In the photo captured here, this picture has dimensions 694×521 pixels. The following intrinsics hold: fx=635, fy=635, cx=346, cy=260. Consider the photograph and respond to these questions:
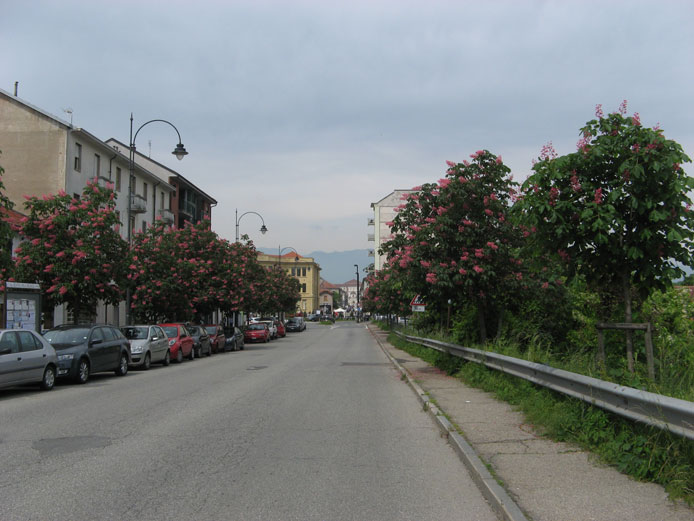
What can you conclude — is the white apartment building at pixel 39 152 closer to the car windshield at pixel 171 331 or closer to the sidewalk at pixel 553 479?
the car windshield at pixel 171 331

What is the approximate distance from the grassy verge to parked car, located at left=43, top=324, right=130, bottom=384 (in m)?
10.2

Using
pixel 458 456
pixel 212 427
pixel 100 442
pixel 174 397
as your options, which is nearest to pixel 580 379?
pixel 458 456

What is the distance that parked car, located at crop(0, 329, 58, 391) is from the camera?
41.4ft

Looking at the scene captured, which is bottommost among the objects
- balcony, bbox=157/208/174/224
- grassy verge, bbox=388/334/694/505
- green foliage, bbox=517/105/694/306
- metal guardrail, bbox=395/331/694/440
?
grassy verge, bbox=388/334/694/505

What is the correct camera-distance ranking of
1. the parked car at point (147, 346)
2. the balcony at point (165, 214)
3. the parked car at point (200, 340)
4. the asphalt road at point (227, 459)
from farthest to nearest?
the balcony at point (165, 214) → the parked car at point (200, 340) → the parked car at point (147, 346) → the asphalt road at point (227, 459)

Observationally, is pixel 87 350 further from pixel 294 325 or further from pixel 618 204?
pixel 294 325

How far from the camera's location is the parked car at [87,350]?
15.3 m

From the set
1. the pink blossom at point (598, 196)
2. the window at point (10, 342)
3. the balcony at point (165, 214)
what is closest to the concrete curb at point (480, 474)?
the pink blossom at point (598, 196)

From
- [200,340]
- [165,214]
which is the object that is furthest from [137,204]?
[200,340]

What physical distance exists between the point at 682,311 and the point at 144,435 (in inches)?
413

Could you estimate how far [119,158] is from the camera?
41312 millimetres

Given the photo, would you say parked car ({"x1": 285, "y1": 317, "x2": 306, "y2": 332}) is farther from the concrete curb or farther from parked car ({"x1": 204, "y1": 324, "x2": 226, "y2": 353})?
the concrete curb

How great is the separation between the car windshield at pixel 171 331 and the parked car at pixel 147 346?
59.8 inches

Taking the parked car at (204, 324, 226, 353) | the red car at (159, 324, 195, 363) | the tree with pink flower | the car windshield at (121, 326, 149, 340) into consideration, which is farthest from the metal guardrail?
the parked car at (204, 324, 226, 353)
